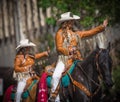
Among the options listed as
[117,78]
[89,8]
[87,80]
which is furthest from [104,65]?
[89,8]

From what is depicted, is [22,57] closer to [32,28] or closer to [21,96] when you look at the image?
[21,96]

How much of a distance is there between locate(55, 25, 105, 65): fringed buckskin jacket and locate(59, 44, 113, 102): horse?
30cm

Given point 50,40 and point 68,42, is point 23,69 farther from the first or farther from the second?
point 50,40

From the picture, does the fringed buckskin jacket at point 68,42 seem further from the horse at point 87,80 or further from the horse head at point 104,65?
the horse head at point 104,65

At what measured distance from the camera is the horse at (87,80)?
810 cm

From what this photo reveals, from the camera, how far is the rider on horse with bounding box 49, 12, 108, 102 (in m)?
8.60

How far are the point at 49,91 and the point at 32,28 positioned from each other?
29.0 feet

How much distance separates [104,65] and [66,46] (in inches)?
46.3

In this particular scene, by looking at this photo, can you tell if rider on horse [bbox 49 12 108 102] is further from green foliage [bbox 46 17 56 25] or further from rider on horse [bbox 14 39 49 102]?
green foliage [bbox 46 17 56 25]

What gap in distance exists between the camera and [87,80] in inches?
330

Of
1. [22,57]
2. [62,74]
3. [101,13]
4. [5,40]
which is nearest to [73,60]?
[62,74]

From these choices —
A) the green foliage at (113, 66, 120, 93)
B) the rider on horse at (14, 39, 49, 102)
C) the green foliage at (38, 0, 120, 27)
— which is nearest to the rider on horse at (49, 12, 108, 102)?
the rider on horse at (14, 39, 49, 102)

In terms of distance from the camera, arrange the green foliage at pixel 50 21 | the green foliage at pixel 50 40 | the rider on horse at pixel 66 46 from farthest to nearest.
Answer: the green foliage at pixel 50 40, the green foliage at pixel 50 21, the rider on horse at pixel 66 46

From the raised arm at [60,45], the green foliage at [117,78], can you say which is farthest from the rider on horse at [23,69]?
the green foliage at [117,78]
